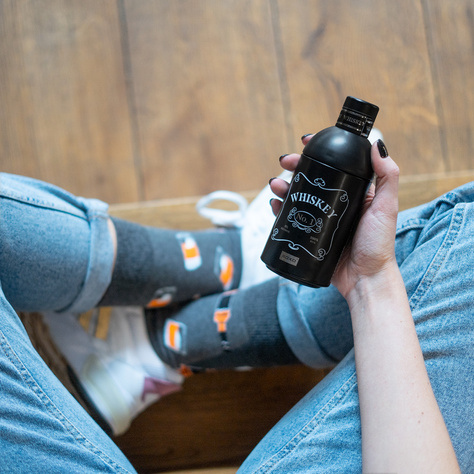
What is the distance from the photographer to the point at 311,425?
0.59 meters

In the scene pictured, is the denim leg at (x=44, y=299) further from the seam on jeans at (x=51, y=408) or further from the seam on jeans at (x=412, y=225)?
the seam on jeans at (x=412, y=225)

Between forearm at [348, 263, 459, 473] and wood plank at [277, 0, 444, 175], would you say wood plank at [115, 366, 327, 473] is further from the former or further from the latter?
wood plank at [277, 0, 444, 175]

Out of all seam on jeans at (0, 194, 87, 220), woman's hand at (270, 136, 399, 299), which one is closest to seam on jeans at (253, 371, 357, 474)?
woman's hand at (270, 136, 399, 299)

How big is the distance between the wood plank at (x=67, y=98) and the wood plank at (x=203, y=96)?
4 centimetres

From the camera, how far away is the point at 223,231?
0.86 metres

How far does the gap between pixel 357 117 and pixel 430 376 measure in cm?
31

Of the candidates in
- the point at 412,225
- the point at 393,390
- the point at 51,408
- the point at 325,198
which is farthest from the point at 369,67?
the point at 51,408

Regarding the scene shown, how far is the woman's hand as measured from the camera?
0.54 meters

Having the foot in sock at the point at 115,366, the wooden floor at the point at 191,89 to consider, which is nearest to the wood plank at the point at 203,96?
the wooden floor at the point at 191,89

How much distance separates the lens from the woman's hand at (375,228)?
1.77 feet

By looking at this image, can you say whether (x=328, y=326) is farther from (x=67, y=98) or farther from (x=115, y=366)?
(x=67, y=98)

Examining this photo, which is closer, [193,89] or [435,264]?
[435,264]

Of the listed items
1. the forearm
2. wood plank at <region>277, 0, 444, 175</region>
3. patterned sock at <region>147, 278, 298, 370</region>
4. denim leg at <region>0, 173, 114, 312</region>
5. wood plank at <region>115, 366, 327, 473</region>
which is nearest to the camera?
the forearm

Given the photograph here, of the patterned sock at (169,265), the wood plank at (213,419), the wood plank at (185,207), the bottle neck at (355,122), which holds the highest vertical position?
the bottle neck at (355,122)
